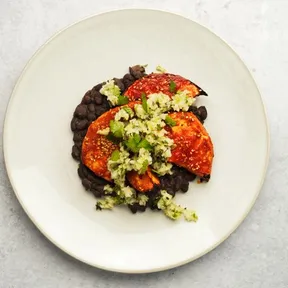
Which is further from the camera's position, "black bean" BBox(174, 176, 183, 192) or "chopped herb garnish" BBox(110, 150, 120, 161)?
"black bean" BBox(174, 176, 183, 192)

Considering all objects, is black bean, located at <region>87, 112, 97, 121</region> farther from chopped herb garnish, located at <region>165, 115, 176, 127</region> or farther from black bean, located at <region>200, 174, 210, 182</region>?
black bean, located at <region>200, 174, 210, 182</region>

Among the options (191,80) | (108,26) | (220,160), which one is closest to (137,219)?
(220,160)

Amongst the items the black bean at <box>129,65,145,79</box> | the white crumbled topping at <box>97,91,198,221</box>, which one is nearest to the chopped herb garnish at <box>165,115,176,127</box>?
the white crumbled topping at <box>97,91,198,221</box>

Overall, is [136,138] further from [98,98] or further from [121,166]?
[98,98]

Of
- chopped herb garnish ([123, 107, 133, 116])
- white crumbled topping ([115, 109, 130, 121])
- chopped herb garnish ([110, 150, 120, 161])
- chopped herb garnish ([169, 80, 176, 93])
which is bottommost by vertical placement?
chopped herb garnish ([110, 150, 120, 161])

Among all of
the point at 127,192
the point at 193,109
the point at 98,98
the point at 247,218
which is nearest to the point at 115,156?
the point at 127,192

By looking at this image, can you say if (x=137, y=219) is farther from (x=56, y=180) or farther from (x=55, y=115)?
(x=55, y=115)
